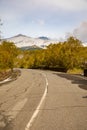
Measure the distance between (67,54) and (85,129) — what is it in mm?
75905

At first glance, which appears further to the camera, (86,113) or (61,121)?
(86,113)

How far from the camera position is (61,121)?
9.87 m

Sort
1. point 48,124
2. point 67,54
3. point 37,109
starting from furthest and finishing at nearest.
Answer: point 67,54 < point 37,109 < point 48,124

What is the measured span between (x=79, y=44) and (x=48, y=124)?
7665 cm

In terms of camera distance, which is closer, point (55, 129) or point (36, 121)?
point (55, 129)

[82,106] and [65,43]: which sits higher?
[65,43]

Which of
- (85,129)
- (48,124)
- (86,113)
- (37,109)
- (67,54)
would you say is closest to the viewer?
(85,129)

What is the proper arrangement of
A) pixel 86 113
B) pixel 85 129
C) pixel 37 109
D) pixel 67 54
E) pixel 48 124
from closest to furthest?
1. pixel 85 129
2. pixel 48 124
3. pixel 86 113
4. pixel 37 109
5. pixel 67 54

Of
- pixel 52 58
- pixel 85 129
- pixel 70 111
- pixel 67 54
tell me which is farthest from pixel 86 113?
pixel 52 58

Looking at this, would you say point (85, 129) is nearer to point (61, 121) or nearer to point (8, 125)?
point (61, 121)

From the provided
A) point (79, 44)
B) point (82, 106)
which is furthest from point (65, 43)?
point (82, 106)

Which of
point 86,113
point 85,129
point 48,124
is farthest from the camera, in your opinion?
point 86,113

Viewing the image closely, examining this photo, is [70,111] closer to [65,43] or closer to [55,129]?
[55,129]

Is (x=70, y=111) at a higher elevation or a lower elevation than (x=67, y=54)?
lower
